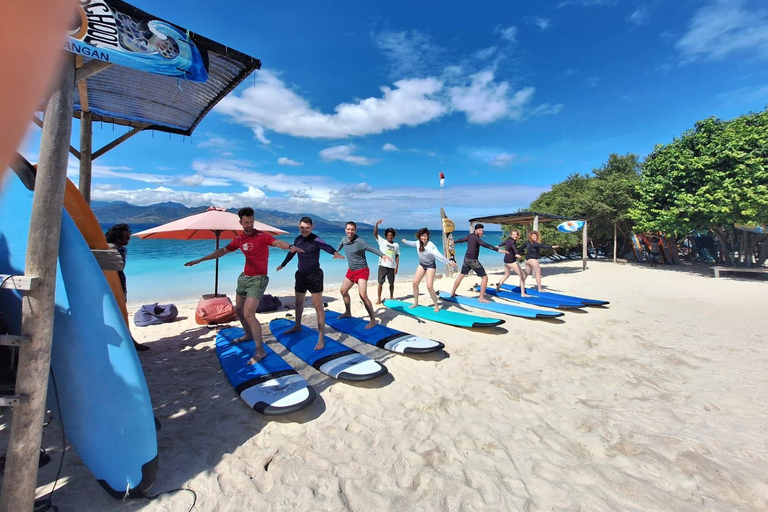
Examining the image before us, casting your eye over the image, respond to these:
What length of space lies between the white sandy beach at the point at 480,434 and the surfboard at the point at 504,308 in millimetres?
1368

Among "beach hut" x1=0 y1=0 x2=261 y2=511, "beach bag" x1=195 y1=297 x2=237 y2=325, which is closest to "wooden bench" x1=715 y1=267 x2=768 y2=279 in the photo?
"beach bag" x1=195 y1=297 x2=237 y2=325

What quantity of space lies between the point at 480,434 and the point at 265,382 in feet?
8.10

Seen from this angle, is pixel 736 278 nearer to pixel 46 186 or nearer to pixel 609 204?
pixel 609 204

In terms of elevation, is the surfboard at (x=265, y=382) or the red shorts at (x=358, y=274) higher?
the red shorts at (x=358, y=274)

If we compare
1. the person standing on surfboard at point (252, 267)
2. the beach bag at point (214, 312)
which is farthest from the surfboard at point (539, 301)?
the beach bag at point (214, 312)

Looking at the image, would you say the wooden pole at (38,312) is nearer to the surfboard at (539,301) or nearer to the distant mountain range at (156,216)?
the surfboard at (539,301)

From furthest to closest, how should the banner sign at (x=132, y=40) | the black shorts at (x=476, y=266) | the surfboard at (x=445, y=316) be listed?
the black shorts at (x=476, y=266)
the surfboard at (x=445, y=316)
the banner sign at (x=132, y=40)

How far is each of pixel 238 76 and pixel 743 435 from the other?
691cm

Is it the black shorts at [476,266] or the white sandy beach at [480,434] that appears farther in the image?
the black shorts at [476,266]

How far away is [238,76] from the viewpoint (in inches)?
162

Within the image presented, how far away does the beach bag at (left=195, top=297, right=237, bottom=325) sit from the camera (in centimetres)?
641

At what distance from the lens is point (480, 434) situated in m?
3.05

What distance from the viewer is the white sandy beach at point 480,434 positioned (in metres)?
2.33

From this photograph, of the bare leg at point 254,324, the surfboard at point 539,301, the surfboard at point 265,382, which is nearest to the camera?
the surfboard at point 265,382
